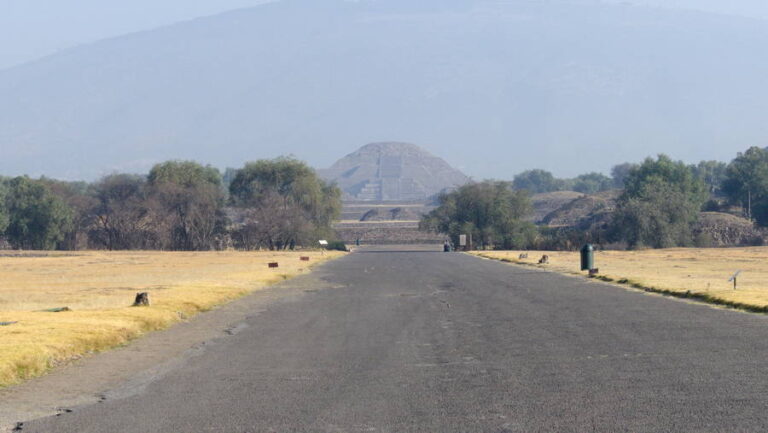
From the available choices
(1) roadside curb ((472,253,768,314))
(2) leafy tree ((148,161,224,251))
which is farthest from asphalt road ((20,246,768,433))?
(2) leafy tree ((148,161,224,251))

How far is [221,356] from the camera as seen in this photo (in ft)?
59.9

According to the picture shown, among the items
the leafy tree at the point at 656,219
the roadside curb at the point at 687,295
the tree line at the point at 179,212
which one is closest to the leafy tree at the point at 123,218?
the tree line at the point at 179,212

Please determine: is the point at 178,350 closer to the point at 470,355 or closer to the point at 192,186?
the point at 470,355

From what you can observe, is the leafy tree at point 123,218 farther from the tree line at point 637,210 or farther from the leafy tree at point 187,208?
the tree line at point 637,210

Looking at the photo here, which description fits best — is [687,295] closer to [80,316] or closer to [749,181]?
[80,316]

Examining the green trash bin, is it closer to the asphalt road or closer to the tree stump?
the asphalt road

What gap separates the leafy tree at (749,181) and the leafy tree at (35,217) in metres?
106

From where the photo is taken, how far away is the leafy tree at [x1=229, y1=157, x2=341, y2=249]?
428ft

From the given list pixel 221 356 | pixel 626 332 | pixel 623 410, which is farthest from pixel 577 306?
pixel 623 410

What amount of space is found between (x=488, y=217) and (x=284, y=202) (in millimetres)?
31434

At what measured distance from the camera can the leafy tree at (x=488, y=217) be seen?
14188 cm

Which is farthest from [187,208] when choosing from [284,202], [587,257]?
[587,257]

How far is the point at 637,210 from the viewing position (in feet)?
396

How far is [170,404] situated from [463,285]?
29.7m
